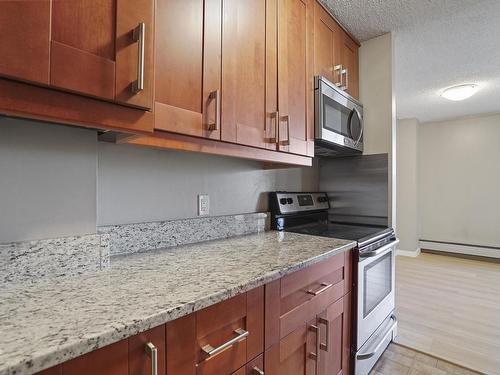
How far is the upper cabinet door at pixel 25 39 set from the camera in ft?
1.86

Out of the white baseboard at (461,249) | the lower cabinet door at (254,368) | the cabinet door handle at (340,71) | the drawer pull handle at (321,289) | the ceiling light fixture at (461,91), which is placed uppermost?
the ceiling light fixture at (461,91)

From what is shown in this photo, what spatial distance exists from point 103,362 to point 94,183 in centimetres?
58

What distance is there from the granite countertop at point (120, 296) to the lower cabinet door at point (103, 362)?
37 mm

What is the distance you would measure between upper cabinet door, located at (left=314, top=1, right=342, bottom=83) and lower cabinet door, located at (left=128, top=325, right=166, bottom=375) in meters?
1.65

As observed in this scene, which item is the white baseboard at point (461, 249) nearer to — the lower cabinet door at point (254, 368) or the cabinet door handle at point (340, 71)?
the cabinet door handle at point (340, 71)

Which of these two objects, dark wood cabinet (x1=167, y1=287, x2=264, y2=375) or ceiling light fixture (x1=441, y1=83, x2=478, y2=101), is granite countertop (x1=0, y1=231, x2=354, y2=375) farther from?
ceiling light fixture (x1=441, y1=83, x2=478, y2=101)

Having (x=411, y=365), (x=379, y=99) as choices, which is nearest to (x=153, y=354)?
(x=411, y=365)

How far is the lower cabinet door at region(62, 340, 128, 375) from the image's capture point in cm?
51

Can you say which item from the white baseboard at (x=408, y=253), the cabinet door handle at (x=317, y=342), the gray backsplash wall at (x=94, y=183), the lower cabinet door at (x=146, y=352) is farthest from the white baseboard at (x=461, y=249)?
the lower cabinet door at (x=146, y=352)

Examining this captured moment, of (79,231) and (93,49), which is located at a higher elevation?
(93,49)

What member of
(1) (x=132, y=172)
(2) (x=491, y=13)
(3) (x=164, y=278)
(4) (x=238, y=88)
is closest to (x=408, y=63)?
(2) (x=491, y=13)

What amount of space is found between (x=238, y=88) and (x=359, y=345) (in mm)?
1513

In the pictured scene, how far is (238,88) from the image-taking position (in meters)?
1.18

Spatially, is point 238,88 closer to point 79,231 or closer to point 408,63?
point 79,231
